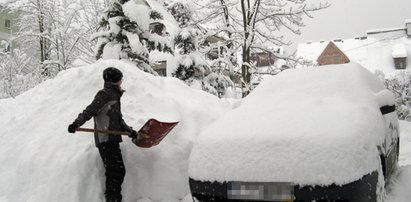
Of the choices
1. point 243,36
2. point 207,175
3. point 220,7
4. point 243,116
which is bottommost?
point 207,175

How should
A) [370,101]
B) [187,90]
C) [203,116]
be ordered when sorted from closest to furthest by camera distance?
[370,101] < [203,116] < [187,90]

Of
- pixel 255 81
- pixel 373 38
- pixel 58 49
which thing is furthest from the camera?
pixel 373 38

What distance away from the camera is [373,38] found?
37781mm

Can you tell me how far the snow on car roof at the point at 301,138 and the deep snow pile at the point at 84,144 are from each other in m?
1.25

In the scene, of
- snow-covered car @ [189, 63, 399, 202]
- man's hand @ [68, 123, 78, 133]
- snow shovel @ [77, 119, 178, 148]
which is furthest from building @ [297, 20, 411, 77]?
man's hand @ [68, 123, 78, 133]

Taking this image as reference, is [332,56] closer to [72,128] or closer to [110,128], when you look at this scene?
[110,128]

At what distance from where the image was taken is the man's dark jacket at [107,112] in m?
4.88

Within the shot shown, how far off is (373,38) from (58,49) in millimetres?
27473

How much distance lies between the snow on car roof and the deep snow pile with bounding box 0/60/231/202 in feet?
4.12

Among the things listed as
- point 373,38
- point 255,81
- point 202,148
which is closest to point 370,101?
point 202,148

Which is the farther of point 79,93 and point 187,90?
point 187,90

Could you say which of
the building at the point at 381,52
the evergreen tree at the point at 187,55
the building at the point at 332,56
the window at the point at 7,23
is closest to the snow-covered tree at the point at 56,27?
the evergreen tree at the point at 187,55

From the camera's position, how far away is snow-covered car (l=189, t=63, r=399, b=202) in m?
3.18

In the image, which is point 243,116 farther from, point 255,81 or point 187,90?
point 255,81
